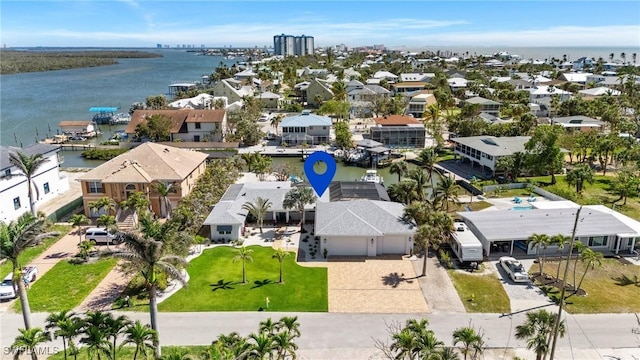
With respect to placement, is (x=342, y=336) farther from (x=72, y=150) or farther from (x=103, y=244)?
(x=72, y=150)

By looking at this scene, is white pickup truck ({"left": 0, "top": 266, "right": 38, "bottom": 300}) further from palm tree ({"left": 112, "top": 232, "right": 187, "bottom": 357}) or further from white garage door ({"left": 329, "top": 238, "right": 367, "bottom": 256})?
white garage door ({"left": 329, "top": 238, "right": 367, "bottom": 256})

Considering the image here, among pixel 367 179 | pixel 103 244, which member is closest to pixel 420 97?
pixel 367 179

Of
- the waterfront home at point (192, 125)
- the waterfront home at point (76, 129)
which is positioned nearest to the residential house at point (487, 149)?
the waterfront home at point (192, 125)

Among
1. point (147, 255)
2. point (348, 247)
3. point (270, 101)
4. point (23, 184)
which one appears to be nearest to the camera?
point (147, 255)

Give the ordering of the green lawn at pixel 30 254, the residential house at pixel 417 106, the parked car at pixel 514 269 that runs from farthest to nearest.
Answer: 1. the residential house at pixel 417 106
2. the green lawn at pixel 30 254
3. the parked car at pixel 514 269

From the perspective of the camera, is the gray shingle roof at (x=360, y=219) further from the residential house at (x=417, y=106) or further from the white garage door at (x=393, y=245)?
the residential house at (x=417, y=106)

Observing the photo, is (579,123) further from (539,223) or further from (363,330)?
(363,330)

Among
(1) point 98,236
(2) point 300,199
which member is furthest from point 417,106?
(1) point 98,236
